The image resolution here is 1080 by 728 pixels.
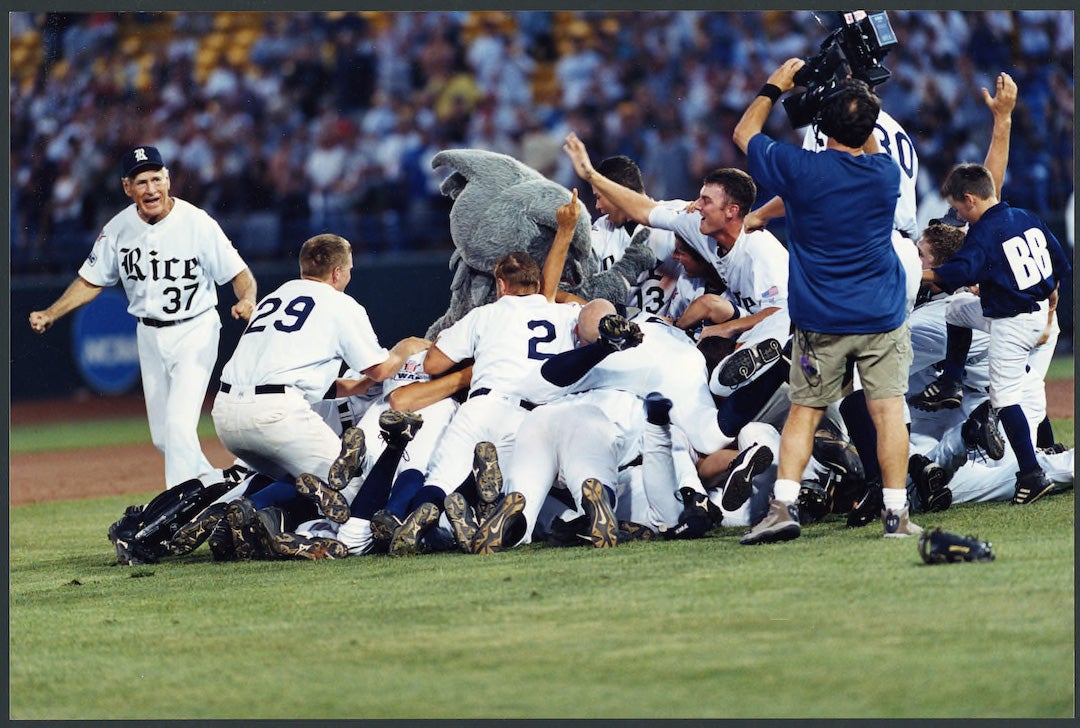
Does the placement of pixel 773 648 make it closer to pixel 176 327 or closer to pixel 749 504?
pixel 749 504

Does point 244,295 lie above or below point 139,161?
below

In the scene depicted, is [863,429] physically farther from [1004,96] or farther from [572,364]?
[1004,96]

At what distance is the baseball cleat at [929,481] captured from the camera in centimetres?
567

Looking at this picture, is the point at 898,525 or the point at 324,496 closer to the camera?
the point at 898,525

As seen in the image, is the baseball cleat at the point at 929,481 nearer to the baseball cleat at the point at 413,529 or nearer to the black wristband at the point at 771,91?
the black wristband at the point at 771,91

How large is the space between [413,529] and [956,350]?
2613 mm

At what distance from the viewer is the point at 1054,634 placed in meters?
3.50

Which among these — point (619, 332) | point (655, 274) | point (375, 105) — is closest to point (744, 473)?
point (619, 332)

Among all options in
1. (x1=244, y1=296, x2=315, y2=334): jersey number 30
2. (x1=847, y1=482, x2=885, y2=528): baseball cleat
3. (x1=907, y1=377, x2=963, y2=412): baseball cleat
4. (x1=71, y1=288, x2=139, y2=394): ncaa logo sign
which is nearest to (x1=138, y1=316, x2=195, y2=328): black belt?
(x1=244, y1=296, x2=315, y2=334): jersey number 30

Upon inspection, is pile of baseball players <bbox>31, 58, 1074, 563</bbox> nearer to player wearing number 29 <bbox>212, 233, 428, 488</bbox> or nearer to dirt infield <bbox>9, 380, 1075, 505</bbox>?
player wearing number 29 <bbox>212, 233, 428, 488</bbox>

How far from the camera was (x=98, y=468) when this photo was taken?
1041cm

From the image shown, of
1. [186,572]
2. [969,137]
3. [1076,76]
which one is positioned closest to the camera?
[1076,76]

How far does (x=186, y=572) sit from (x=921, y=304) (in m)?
3.58

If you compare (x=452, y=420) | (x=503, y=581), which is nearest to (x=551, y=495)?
(x=452, y=420)
